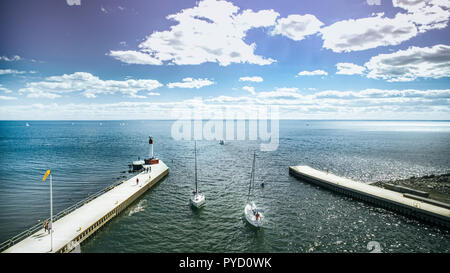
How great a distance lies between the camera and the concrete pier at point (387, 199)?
104 feet

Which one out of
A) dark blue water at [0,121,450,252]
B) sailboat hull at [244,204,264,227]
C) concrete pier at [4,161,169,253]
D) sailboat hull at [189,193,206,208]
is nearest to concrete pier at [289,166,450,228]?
dark blue water at [0,121,450,252]

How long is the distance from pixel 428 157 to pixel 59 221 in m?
114

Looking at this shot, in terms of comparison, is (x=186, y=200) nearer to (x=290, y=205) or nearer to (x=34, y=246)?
(x=290, y=205)

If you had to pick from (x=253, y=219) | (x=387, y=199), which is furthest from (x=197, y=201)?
(x=387, y=199)

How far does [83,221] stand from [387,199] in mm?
47459

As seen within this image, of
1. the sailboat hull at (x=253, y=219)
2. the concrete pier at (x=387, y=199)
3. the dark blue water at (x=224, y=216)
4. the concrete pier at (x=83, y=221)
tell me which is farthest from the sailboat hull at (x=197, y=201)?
the concrete pier at (x=387, y=199)

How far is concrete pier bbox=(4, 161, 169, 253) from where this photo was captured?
896 inches

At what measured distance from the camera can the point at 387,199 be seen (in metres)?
37.3

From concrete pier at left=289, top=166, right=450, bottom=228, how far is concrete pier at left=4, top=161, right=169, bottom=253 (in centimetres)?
3916

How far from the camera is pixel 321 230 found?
94.4 feet

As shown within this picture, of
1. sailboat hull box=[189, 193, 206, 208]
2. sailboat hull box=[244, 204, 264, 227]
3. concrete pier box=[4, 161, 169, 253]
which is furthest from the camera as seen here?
sailboat hull box=[189, 193, 206, 208]

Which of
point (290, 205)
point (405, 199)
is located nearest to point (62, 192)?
point (290, 205)

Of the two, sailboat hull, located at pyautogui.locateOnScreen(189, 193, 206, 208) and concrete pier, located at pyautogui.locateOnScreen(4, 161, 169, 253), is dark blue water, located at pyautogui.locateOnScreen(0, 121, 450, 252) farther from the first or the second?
concrete pier, located at pyautogui.locateOnScreen(4, 161, 169, 253)

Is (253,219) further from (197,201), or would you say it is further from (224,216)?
(197,201)
